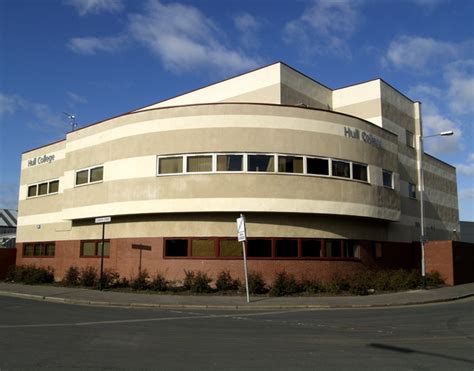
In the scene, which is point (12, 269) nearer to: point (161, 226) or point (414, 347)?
point (161, 226)

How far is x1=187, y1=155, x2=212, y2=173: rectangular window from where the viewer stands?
25.1 meters

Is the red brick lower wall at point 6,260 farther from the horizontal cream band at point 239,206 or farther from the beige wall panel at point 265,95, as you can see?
the beige wall panel at point 265,95

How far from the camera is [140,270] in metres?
25.9

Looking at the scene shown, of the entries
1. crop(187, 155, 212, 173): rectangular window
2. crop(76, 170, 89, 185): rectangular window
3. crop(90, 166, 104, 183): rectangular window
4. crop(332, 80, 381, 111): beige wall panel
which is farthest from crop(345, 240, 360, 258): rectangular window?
crop(76, 170, 89, 185): rectangular window

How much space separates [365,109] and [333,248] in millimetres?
13353

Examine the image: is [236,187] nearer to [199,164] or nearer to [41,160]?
[199,164]

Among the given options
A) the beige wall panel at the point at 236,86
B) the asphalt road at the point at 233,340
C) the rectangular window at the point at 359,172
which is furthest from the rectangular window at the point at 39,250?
the rectangular window at the point at 359,172

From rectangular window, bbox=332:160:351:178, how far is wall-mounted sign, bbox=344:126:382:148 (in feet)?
5.12

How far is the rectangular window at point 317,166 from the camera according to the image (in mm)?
25678

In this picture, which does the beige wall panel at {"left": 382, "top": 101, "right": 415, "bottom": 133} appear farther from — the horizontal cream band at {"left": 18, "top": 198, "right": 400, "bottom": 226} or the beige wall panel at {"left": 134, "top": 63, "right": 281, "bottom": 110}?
the horizontal cream band at {"left": 18, "top": 198, "right": 400, "bottom": 226}

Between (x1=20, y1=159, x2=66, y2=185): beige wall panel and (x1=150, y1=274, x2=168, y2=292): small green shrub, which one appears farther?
(x1=20, y1=159, x2=66, y2=185): beige wall panel

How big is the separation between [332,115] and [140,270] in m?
12.7

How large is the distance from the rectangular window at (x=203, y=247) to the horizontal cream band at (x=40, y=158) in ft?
43.3

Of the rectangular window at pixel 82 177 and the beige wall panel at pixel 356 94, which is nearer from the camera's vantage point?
the rectangular window at pixel 82 177
